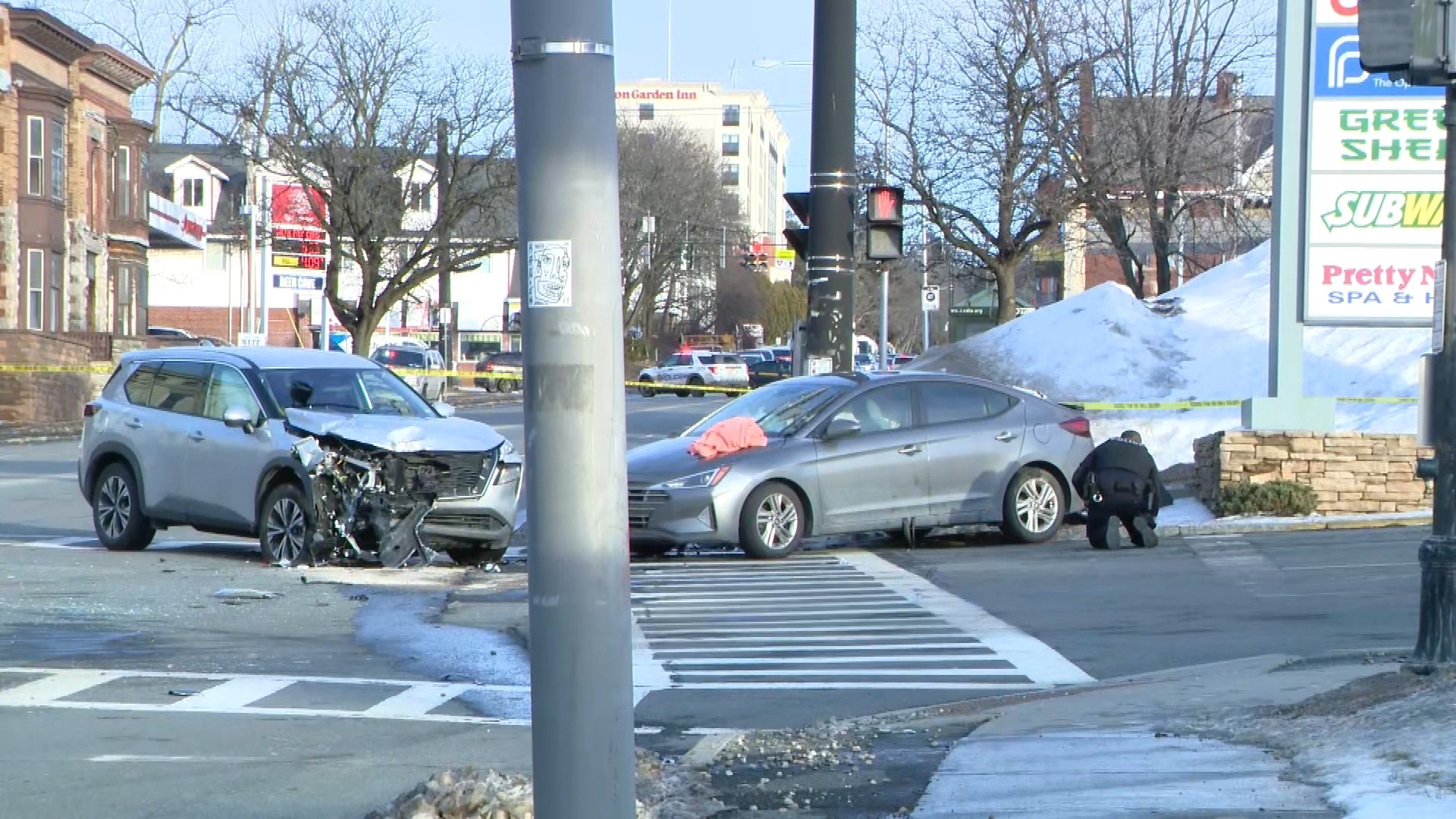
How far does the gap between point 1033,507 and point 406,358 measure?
1621 inches

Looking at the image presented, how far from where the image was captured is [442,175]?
4891 centimetres

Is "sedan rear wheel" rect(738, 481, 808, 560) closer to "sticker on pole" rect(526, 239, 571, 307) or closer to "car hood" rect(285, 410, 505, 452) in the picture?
"car hood" rect(285, 410, 505, 452)

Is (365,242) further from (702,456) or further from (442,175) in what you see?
(702,456)

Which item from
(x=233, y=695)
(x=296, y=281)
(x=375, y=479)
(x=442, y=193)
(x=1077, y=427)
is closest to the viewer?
(x=233, y=695)

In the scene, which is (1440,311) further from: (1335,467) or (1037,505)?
(1335,467)

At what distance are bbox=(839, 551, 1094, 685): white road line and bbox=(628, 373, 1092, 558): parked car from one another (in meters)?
0.72

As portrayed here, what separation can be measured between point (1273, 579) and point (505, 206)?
136 feet

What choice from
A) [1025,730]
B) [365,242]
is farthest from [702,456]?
[365,242]

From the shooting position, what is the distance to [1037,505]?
55.3 ft

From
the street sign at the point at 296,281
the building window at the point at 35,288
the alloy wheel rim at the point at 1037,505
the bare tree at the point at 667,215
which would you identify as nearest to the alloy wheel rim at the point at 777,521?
the alloy wheel rim at the point at 1037,505

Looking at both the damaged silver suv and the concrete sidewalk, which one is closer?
the concrete sidewalk

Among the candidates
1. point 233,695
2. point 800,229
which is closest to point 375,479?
point 233,695

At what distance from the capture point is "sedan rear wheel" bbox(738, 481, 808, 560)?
15.4 metres

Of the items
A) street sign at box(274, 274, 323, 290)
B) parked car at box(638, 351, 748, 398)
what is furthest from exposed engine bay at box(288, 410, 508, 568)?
parked car at box(638, 351, 748, 398)
